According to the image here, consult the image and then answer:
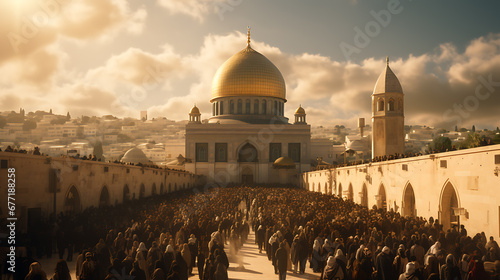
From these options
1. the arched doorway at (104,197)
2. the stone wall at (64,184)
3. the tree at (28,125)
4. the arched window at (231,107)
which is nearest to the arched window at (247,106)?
the arched window at (231,107)

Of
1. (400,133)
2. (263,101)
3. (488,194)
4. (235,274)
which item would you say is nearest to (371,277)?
(235,274)

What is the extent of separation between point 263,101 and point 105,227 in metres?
47.2

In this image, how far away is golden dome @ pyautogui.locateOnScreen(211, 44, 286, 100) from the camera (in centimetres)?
5988

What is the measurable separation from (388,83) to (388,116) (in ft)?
9.21

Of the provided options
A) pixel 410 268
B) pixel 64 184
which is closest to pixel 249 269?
pixel 410 268

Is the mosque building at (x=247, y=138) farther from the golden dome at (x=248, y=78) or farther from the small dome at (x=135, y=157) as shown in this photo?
the small dome at (x=135, y=157)

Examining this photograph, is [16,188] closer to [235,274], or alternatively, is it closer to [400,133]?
[235,274]

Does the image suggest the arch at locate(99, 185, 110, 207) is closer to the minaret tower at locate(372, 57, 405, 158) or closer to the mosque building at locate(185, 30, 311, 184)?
the minaret tower at locate(372, 57, 405, 158)

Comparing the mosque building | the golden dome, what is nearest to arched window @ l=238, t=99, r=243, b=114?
the mosque building

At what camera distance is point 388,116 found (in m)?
35.7

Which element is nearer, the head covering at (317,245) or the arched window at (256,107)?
the head covering at (317,245)

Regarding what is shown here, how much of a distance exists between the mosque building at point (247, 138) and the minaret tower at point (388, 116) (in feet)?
65.2

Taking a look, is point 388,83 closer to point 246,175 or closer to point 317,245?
point 246,175

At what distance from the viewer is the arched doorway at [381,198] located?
23991 millimetres
